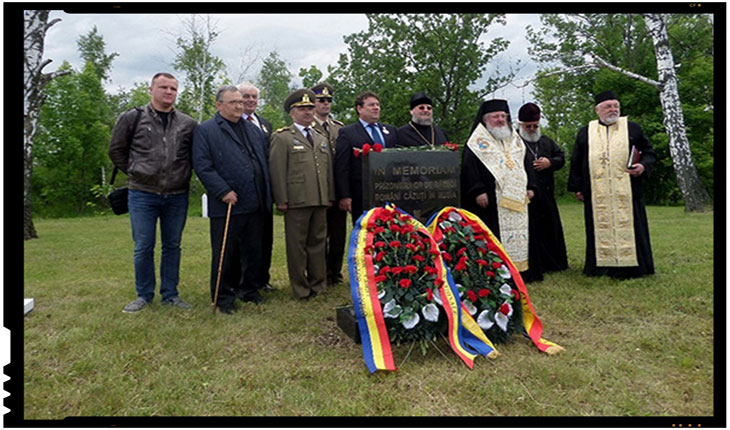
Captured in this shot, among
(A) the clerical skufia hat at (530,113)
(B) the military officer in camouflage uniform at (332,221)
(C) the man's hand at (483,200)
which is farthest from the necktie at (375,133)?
(A) the clerical skufia hat at (530,113)

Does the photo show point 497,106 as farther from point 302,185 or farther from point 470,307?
point 470,307

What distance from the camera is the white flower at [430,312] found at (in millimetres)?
3467

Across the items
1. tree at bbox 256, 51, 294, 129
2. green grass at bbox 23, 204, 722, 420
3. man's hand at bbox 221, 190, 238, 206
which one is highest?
tree at bbox 256, 51, 294, 129

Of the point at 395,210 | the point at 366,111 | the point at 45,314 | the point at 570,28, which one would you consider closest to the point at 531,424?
the point at 395,210

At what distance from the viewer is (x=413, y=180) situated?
4.05 m


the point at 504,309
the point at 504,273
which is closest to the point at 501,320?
the point at 504,309

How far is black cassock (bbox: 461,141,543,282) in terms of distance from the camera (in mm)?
5324

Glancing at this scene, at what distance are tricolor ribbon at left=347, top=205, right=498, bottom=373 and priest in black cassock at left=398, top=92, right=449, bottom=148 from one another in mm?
1535

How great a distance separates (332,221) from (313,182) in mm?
791

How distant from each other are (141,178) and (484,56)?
14618 mm

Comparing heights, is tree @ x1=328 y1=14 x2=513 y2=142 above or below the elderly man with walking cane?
above

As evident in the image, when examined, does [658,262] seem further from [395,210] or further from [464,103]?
[464,103]

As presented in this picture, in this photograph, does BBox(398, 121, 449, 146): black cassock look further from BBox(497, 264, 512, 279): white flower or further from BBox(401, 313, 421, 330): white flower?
BBox(401, 313, 421, 330): white flower

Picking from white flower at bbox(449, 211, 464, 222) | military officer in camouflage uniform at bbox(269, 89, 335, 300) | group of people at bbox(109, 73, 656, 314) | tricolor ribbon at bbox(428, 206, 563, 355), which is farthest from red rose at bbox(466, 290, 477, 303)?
military officer in camouflage uniform at bbox(269, 89, 335, 300)
